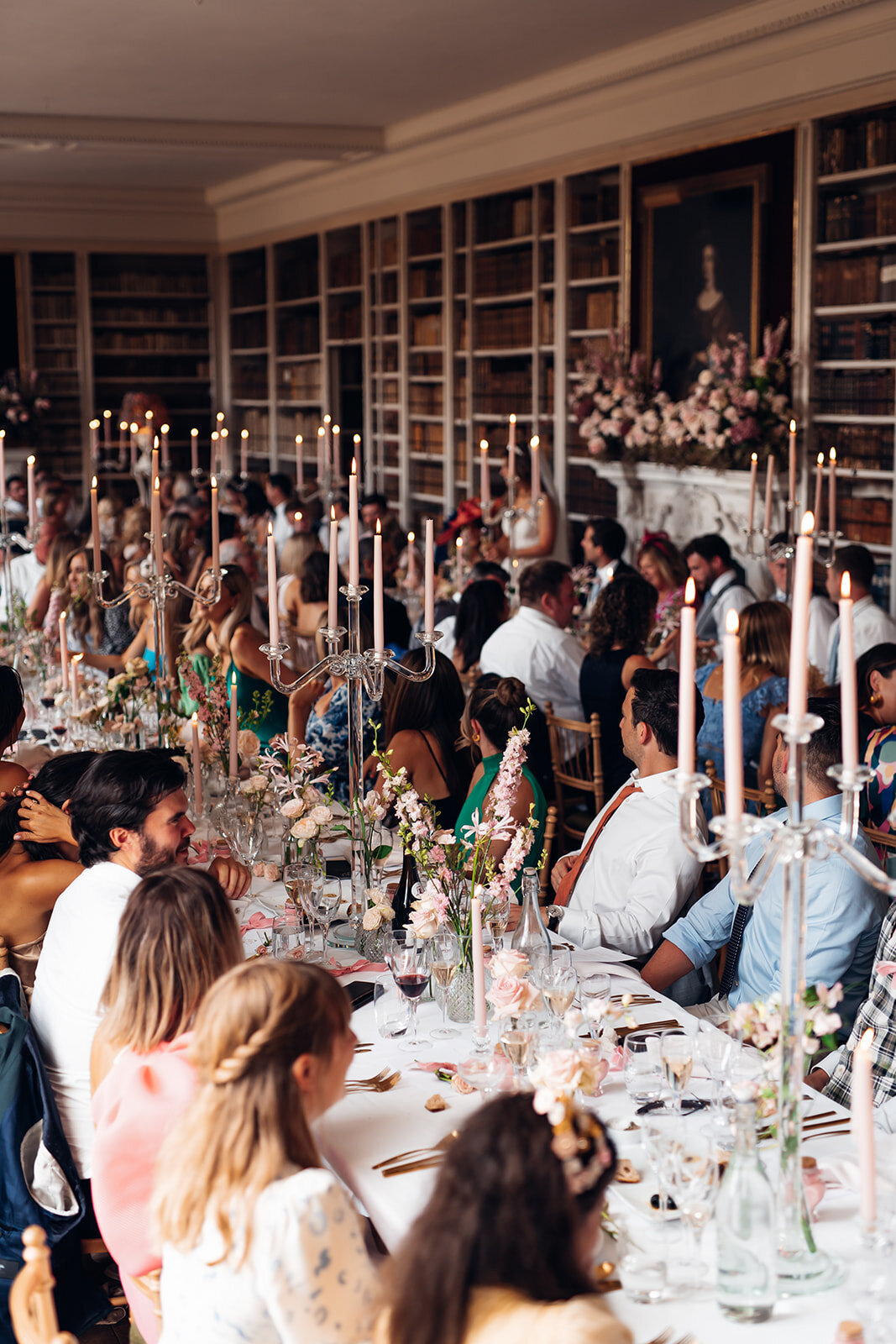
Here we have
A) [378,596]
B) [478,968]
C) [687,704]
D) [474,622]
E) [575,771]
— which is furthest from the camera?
[474,622]

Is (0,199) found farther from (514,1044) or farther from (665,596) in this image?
(514,1044)

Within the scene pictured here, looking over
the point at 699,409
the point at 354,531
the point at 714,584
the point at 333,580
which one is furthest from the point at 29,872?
the point at 699,409

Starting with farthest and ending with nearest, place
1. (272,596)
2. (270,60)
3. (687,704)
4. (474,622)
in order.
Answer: (270,60)
(474,622)
(272,596)
(687,704)

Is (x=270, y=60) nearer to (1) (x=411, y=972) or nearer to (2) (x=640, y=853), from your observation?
(2) (x=640, y=853)

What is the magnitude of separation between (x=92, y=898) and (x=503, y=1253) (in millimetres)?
1389

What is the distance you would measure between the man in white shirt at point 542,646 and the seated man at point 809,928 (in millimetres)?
2117

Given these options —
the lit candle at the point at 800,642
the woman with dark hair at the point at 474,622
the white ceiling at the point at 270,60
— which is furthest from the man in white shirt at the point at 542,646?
the lit candle at the point at 800,642

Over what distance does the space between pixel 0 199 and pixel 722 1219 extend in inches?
484

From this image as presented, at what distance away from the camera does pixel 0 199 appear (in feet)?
39.3

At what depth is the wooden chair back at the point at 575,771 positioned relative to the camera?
4176 mm

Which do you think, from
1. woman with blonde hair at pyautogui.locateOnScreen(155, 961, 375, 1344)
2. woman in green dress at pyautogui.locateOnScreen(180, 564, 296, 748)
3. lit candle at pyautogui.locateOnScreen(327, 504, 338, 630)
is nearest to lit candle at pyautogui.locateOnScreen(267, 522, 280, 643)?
lit candle at pyautogui.locateOnScreen(327, 504, 338, 630)

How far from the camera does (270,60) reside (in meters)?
7.09

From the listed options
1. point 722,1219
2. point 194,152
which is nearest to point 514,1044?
point 722,1219

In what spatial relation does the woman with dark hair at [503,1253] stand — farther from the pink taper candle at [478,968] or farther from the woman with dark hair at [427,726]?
the woman with dark hair at [427,726]
